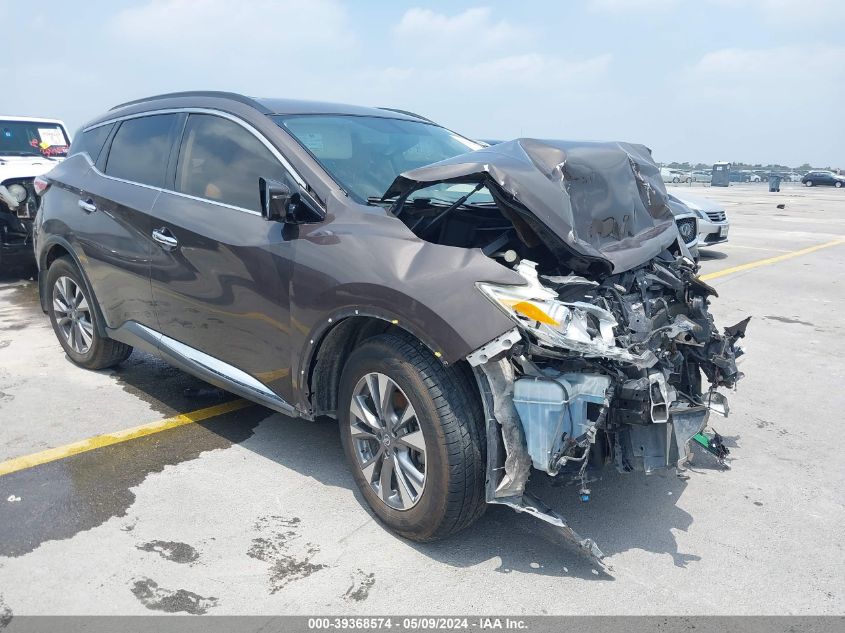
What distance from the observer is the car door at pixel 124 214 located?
423cm

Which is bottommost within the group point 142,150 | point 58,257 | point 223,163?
point 58,257

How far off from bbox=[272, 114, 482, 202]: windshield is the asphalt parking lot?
1.55m

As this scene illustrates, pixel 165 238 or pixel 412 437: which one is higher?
pixel 165 238

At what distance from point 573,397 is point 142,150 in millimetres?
3247

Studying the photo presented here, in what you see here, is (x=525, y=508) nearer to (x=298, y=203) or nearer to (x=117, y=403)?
(x=298, y=203)

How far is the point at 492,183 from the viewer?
9.86 ft

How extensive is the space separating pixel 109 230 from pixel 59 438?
4.34 ft

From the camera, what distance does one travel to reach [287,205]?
3.25m

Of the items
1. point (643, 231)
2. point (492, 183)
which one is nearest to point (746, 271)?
point (643, 231)

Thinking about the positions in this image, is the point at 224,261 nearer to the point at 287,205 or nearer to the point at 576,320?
the point at 287,205

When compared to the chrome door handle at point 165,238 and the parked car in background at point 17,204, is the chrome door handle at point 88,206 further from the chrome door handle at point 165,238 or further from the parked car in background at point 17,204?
the parked car in background at point 17,204

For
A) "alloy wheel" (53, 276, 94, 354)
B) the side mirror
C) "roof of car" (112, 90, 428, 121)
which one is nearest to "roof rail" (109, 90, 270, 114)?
"roof of car" (112, 90, 428, 121)

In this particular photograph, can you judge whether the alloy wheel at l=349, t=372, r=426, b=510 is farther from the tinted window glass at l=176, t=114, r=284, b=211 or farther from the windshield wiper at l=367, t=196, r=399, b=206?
the tinted window glass at l=176, t=114, r=284, b=211

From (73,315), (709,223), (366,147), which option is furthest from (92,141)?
(709,223)
